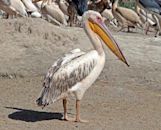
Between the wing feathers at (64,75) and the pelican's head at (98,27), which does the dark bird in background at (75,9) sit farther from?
the wing feathers at (64,75)

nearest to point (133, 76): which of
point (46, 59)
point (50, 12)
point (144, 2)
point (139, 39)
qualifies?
point (46, 59)

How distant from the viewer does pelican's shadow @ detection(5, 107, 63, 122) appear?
7.99 metres

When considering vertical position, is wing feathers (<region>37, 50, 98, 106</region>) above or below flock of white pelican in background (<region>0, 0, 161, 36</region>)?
below

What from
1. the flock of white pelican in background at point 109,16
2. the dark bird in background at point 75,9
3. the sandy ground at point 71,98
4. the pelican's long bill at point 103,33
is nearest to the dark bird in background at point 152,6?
the flock of white pelican in background at point 109,16

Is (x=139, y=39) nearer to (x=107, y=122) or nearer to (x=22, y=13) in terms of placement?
(x=22, y=13)

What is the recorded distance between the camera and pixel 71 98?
9.12 metres

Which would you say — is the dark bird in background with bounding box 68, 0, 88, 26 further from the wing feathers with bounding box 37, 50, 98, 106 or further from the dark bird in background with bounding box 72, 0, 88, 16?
the wing feathers with bounding box 37, 50, 98, 106

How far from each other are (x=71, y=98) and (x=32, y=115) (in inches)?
41.1

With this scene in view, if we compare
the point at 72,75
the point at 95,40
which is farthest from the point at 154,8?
the point at 72,75

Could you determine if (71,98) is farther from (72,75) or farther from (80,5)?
(80,5)

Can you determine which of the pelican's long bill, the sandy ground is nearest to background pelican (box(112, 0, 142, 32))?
the sandy ground

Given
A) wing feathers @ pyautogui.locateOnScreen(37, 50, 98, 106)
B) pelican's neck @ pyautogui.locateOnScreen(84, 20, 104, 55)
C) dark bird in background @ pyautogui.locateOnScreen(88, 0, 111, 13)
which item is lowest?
wing feathers @ pyautogui.locateOnScreen(37, 50, 98, 106)

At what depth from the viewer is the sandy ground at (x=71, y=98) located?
8.00 m

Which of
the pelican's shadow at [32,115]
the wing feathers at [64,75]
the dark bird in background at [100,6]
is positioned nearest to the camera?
the wing feathers at [64,75]
